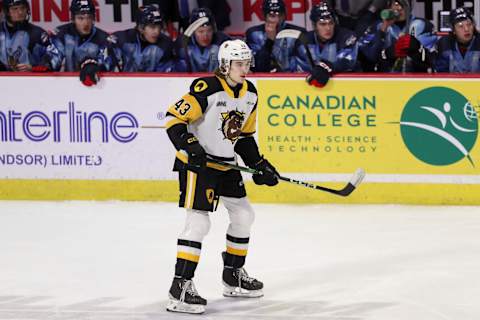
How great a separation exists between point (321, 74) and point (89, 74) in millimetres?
1746

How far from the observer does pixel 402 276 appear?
7.40 metres

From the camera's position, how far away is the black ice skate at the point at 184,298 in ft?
21.9

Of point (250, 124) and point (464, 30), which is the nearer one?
point (250, 124)

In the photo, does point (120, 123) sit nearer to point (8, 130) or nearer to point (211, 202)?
point (8, 130)

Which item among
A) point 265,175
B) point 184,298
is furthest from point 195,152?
point 184,298

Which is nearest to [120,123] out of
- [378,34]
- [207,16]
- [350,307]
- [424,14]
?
[207,16]

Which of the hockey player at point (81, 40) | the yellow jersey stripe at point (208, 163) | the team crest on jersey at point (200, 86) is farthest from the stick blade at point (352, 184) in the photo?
the hockey player at point (81, 40)

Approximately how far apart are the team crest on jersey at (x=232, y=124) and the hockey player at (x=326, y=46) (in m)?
3.01

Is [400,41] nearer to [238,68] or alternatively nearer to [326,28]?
[326,28]

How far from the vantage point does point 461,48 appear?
9.84 metres

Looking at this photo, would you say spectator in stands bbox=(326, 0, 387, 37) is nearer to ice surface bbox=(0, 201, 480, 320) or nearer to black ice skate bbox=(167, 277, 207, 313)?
ice surface bbox=(0, 201, 480, 320)

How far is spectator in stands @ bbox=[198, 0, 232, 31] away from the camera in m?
11.0

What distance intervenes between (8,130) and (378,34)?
294 centimetres

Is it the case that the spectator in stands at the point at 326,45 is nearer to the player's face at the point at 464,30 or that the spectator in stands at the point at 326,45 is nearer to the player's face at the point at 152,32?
the player's face at the point at 464,30
